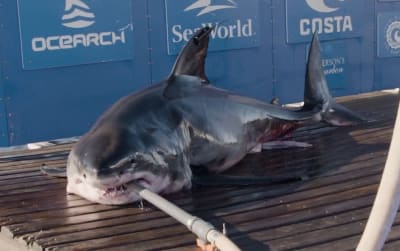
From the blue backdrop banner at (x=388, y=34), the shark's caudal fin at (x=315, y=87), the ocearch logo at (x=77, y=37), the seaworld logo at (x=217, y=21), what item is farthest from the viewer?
the blue backdrop banner at (x=388, y=34)

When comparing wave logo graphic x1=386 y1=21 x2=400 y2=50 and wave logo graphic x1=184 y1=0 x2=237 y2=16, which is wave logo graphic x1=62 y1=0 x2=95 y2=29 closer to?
wave logo graphic x1=184 y1=0 x2=237 y2=16

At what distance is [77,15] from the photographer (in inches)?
217

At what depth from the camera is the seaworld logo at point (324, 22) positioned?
6707mm

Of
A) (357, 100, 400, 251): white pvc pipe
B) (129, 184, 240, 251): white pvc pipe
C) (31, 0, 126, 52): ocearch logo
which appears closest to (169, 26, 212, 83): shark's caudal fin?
(129, 184, 240, 251): white pvc pipe

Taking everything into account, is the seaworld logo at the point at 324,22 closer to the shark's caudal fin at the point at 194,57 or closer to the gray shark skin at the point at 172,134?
the gray shark skin at the point at 172,134

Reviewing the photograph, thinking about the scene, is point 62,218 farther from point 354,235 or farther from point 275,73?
point 275,73

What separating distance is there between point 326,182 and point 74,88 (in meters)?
2.63

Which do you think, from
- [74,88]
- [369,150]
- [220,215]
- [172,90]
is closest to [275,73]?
[74,88]

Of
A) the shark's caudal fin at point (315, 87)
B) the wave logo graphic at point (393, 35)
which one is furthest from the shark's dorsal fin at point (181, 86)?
the wave logo graphic at point (393, 35)

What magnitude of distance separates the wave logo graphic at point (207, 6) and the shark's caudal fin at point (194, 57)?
207 cm

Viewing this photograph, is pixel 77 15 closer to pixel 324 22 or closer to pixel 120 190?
pixel 324 22

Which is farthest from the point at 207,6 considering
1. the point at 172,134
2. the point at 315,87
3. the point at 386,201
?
the point at 386,201

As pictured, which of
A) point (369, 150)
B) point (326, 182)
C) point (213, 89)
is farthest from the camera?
point (369, 150)

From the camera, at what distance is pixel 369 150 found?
419 centimetres
